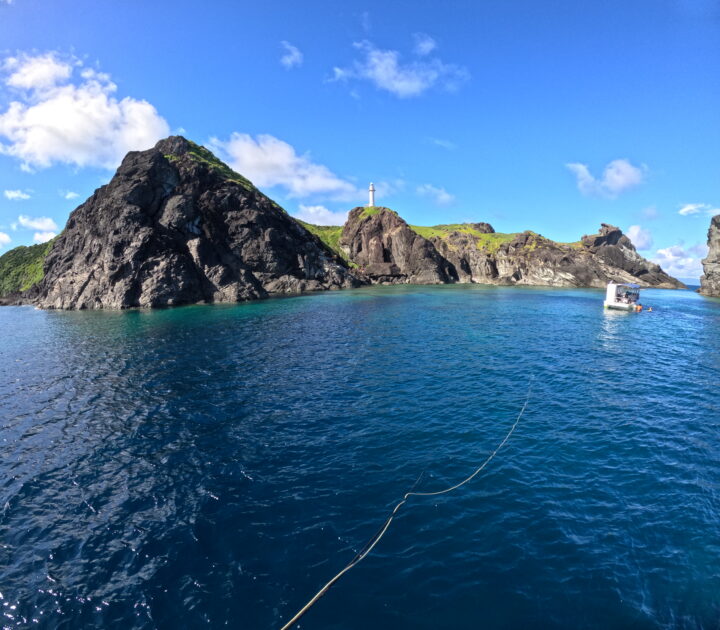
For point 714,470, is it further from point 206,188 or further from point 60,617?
point 206,188

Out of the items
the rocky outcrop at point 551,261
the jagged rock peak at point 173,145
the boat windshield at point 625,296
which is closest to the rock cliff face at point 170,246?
the jagged rock peak at point 173,145

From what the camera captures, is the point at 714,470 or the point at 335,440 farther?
the point at 335,440

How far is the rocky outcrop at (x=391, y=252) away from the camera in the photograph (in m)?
162

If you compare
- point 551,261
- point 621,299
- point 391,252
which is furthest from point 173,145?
point 551,261

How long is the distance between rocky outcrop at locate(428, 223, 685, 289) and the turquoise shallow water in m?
143

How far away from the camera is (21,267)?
136 m

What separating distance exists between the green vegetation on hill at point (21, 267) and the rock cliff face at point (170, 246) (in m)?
28.0

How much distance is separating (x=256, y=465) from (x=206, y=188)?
370ft

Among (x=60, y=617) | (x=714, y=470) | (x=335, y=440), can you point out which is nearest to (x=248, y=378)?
(x=335, y=440)

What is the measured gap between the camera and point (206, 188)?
4387 inches

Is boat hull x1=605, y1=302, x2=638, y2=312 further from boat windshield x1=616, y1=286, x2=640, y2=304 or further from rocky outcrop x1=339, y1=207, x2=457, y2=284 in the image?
rocky outcrop x1=339, y1=207, x2=457, y2=284

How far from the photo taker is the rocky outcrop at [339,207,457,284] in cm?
16238

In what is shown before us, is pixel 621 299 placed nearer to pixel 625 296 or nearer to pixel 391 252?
pixel 625 296

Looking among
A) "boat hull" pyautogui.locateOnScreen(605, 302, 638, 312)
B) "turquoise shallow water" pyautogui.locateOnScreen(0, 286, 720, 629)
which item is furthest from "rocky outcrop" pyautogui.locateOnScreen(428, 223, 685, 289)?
"turquoise shallow water" pyautogui.locateOnScreen(0, 286, 720, 629)
